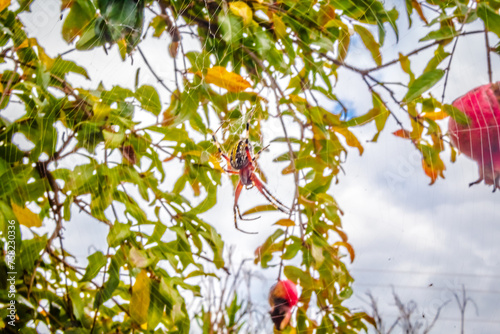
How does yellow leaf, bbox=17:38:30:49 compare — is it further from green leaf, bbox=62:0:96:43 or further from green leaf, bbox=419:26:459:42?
green leaf, bbox=419:26:459:42

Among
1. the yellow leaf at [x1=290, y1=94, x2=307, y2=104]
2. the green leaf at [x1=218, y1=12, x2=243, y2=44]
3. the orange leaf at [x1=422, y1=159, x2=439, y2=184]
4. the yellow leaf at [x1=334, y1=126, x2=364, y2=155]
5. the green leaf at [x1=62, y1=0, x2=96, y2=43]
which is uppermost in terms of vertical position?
the green leaf at [x1=62, y1=0, x2=96, y2=43]

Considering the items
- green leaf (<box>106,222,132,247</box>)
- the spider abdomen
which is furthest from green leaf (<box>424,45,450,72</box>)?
green leaf (<box>106,222,132,247</box>)

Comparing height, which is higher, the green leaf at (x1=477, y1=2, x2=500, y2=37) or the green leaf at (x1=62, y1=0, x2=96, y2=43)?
the green leaf at (x1=62, y1=0, x2=96, y2=43)

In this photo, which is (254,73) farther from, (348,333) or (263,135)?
(348,333)

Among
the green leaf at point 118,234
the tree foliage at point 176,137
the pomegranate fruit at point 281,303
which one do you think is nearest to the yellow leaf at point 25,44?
the tree foliage at point 176,137

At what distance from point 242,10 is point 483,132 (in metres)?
0.17

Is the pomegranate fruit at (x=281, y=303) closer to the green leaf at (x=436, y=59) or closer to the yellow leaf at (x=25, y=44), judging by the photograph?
the green leaf at (x=436, y=59)

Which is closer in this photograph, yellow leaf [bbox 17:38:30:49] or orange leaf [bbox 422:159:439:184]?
orange leaf [bbox 422:159:439:184]

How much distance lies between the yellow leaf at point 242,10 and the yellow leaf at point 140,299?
18cm

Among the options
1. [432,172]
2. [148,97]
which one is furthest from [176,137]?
[432,172]

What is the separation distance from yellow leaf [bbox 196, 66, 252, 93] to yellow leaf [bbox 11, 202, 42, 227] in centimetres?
18

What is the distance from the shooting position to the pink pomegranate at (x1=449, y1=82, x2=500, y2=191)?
0.14m

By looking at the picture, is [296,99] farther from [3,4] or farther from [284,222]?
[3,4]

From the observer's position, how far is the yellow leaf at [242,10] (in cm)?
27
